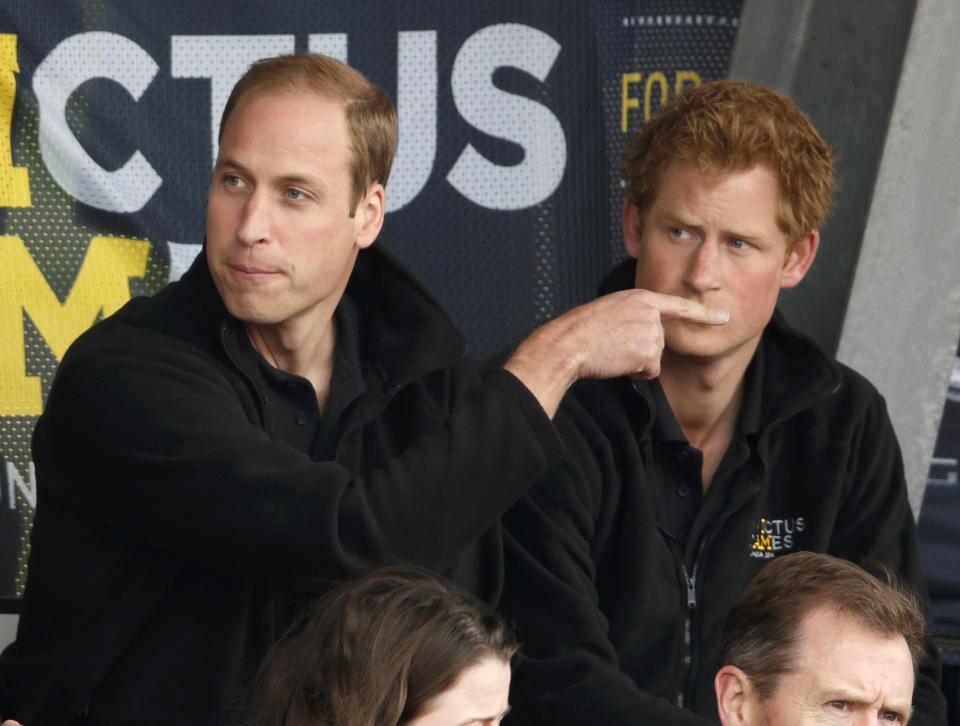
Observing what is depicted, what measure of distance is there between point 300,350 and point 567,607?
577 millimetres

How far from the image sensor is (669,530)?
2529mm

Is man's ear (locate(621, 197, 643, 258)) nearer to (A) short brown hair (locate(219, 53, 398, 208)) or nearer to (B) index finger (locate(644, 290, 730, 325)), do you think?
(B) index finger (locate(644, 290, 730, 325))

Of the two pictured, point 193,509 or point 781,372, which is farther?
point 781,372

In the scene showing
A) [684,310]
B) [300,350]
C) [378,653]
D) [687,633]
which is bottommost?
[687,633]

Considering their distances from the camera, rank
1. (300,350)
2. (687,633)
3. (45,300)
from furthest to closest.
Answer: (45,300), (687,633), (300,350)

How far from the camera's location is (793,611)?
216 centimetres

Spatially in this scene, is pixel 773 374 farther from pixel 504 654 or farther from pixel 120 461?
pixel 120 461

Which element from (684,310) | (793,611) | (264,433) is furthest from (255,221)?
(793,611)

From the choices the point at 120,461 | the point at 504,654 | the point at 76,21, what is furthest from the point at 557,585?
the point at 76,21

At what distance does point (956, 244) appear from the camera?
3.17 metres

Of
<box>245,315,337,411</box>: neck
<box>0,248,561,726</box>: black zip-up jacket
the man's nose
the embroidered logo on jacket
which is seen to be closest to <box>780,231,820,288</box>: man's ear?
the embroidered logo on jacket

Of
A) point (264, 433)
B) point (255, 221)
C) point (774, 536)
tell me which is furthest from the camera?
point (774, 536)

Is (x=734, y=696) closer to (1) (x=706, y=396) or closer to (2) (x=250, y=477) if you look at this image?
(1) (x=706, y=396)

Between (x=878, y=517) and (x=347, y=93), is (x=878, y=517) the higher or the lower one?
the lower one
